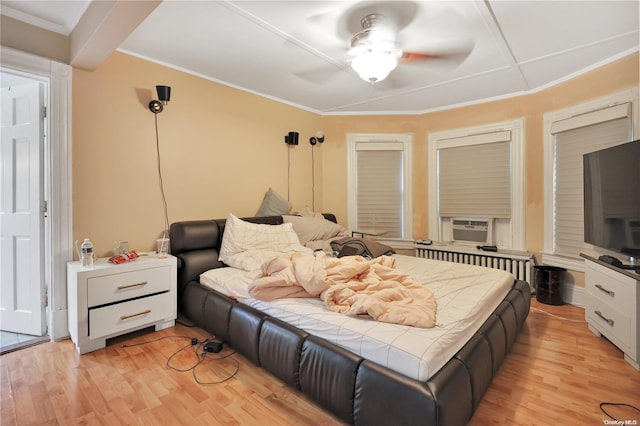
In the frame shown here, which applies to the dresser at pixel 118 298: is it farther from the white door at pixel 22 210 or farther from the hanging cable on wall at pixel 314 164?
the hanging cable on wall at pixel 314 164

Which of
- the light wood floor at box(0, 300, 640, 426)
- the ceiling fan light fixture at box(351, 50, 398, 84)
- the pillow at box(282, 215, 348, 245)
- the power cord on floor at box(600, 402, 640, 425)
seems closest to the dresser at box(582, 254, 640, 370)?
the light wood floor at box(0, 300, 640, 426)

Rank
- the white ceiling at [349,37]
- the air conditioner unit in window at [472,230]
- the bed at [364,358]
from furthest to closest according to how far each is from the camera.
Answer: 1. the air conditioner unit in window at [472,230]
2. the white ceiling at [349,37]
3. the bed at [364,358]

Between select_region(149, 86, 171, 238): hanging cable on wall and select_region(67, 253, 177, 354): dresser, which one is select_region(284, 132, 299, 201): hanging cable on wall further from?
select_region(67, 253, 177, 354): dresser

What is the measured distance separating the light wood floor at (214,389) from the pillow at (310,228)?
155 centimetres

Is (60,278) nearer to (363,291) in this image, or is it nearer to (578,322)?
(363,291)

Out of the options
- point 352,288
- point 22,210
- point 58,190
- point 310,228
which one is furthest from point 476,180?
point 22,210

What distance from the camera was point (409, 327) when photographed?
1.59 m

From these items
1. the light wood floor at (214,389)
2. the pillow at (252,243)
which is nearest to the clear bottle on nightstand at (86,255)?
the light wood floor at (214,389)

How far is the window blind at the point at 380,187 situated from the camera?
4.62 m

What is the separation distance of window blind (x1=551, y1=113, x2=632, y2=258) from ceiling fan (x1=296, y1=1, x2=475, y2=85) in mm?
1638

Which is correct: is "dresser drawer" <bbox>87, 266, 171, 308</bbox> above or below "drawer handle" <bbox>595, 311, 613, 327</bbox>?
above

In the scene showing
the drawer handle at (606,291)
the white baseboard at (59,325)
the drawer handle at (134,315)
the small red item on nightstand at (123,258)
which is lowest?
the white baseboard at (59,325)

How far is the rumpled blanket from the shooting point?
5.54 feet

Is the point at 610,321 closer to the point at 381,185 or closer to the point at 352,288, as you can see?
the point at 352,288
